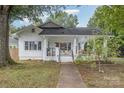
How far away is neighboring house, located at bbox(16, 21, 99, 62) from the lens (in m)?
27.5

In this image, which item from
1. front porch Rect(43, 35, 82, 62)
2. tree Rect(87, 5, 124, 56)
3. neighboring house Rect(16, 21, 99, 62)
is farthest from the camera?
neighboring house Rect(16, 21, 99, 62)

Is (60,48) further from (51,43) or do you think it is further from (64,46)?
(51,43)

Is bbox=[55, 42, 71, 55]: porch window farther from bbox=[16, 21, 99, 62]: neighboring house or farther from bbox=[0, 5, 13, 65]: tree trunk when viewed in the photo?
bbox=[0, 5, 13, 65]: tree trunk

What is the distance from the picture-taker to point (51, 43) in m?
29.2

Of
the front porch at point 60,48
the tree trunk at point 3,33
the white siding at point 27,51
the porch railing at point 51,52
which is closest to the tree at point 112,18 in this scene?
the tree trunk at point 3,33

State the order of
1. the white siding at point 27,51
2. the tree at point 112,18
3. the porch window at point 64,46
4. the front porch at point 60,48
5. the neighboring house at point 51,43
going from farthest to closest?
the porch window at point 64,46, the white siding at point 27,51, the neighboring house at point 51,43, the front porch at point 60,48, the tree at point 112,18

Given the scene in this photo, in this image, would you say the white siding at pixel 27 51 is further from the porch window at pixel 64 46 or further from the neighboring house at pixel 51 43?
the porch window at pixel 64 46

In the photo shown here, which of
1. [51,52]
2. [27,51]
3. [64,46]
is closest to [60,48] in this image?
[64,46]

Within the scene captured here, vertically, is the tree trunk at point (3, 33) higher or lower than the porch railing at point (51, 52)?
higher

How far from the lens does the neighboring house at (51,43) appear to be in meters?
27.5

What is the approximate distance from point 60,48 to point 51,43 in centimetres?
112

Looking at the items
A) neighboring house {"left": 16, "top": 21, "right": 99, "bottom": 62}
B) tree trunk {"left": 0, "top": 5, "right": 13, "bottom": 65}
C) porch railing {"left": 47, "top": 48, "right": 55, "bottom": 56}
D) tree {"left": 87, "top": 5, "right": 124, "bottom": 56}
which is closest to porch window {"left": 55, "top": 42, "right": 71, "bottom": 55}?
neighboring house {"left": 16, "top": 21, "right": 99, "bottom": 62}
